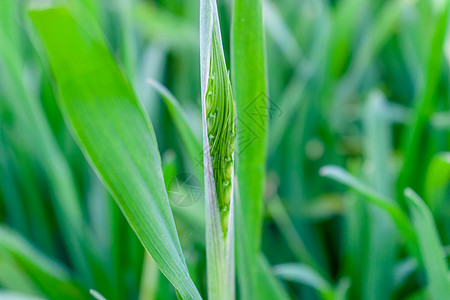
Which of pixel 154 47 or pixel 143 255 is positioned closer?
pixel 143 255

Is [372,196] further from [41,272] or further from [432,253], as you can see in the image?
[41,272]

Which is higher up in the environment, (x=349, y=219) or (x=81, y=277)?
(x=349, y=219)

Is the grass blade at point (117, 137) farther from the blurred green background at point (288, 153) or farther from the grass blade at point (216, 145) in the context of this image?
the blurred green background at point (288, 153)

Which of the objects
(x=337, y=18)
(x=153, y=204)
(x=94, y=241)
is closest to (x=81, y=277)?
(x=94, y=241)

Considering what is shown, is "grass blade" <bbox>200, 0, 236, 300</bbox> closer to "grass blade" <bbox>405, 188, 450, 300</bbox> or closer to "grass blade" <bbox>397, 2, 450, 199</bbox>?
"grass blade" <bbox>405, 188, 450, 300</bbox>

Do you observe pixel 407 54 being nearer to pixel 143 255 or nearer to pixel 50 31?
pixel 143 255

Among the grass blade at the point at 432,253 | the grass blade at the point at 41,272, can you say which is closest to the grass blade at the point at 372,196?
the grass blade at the point at 432,253

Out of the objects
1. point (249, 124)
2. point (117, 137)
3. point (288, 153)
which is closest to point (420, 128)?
point (288, 153)
